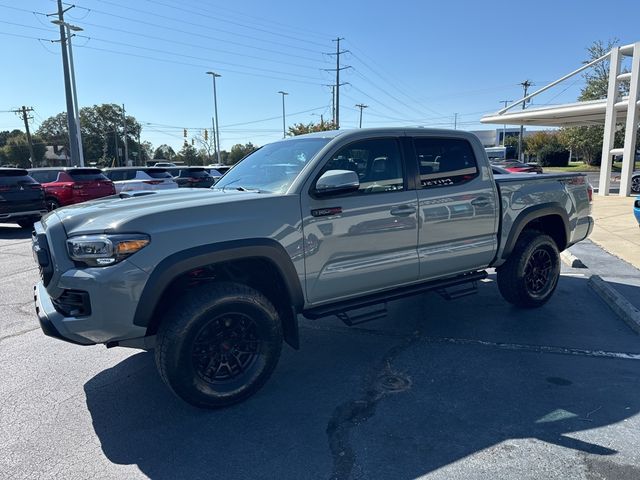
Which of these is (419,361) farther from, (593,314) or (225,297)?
(593,314)

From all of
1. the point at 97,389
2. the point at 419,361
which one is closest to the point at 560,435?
the point at 419,361

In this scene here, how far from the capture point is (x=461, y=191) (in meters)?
4.55

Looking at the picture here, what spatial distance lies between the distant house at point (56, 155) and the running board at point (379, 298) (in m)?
95.7

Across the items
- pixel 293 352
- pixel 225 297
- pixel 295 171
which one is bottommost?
pixel 293 352

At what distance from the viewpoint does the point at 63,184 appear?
1427 cm

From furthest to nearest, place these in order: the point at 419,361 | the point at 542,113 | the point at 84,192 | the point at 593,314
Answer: the point at 542,113
the point at 84,192
the point at 593,314
the point at 419,361

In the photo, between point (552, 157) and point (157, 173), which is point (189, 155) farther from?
point (157, 173)

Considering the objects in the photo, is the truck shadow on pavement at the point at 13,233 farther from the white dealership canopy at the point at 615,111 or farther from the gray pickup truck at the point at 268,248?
the white dealership canopy at the point at 615,111

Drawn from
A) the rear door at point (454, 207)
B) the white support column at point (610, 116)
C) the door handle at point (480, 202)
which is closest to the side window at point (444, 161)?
the rear door at point (454, 207)

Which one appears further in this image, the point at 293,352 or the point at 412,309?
the point at 412,309

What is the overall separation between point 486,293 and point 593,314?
127 cm

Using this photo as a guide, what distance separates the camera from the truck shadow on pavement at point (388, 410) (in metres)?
2.80

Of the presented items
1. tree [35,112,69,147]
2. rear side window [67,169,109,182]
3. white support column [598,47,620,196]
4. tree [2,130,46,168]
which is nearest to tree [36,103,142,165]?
tree [35,112,69,147]

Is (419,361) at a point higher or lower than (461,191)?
lower
